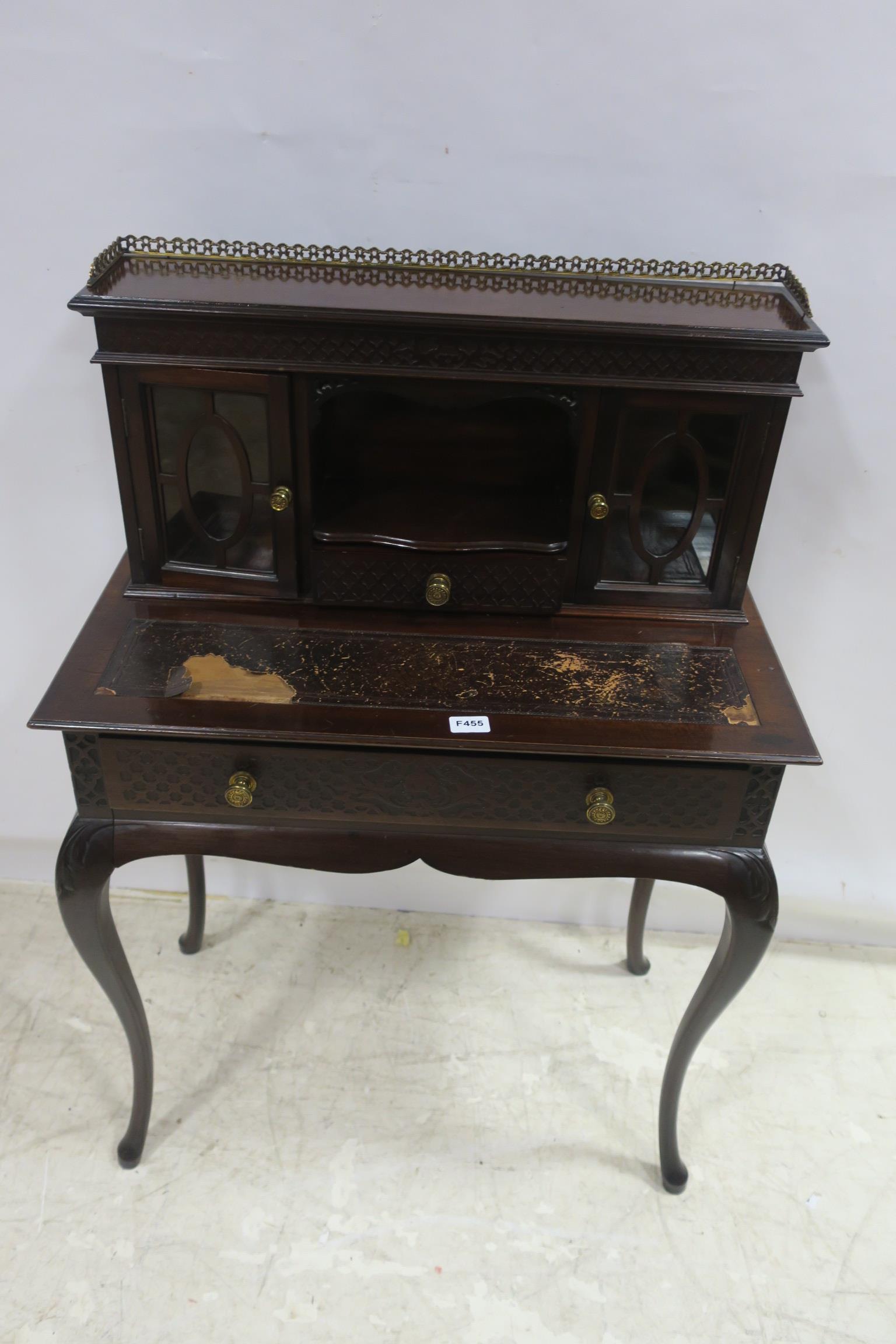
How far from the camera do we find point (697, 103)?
1552 mm

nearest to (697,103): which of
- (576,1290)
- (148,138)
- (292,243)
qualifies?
(292,243)

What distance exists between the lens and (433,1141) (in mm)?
1955

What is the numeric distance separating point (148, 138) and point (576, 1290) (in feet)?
6.75

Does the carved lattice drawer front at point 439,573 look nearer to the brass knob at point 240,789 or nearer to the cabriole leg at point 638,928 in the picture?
the brass knob at point 240,789

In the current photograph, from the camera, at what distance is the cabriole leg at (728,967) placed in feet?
4.89

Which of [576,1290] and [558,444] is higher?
[558,444]

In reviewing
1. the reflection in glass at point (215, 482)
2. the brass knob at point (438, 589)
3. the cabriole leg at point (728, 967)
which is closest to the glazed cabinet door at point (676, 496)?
the brass knob at point (438, 589)

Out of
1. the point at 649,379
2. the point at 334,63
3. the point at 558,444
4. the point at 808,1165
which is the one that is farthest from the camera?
the point at 808,1165

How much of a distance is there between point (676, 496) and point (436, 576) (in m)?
0.40

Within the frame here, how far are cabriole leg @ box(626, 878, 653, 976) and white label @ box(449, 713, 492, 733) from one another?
3.15 ft

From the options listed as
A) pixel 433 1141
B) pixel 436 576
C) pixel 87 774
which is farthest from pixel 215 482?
pixel 433 1141

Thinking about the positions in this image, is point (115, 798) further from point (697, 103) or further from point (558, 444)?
point (697, 103)

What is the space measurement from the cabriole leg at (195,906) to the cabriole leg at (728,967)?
3.49 feet

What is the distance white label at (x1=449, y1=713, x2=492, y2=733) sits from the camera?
1.36m
